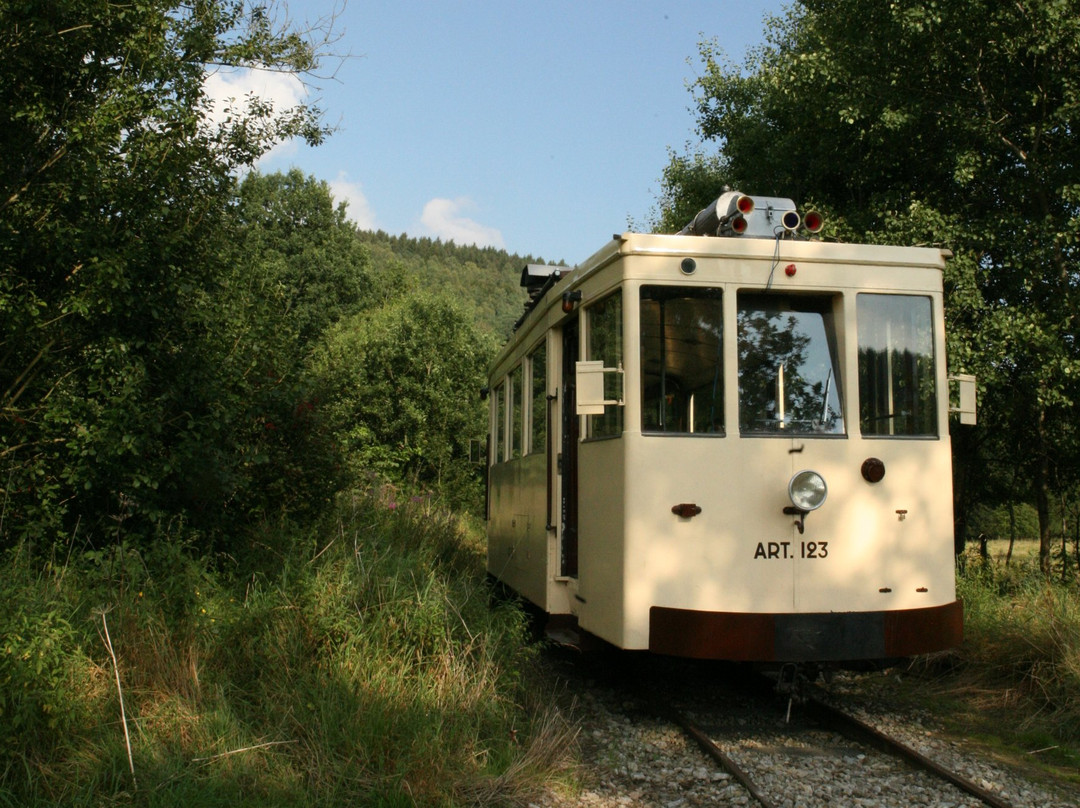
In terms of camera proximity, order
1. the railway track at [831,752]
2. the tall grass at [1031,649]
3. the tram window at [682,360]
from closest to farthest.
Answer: the railway track at [831,752], the tram window at [682,360], the tall grass at [1031,649]

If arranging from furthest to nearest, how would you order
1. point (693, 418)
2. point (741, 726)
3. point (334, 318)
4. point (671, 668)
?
point (334, 318) → point (671, 668) → point (741, 726) → point (693, 418)

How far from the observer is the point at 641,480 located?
5898mm

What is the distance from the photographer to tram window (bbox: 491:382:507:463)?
1042cm

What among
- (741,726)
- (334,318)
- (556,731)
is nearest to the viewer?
(556,731)

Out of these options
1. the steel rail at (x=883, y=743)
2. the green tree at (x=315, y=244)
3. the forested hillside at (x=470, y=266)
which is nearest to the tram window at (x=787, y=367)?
the steel rail at (x=883, y=743)

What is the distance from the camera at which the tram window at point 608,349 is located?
20.4 ft

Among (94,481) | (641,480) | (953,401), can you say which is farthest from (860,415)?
(94,481)

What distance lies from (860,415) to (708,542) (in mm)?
1252

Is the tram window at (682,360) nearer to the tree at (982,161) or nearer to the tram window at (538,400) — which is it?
the tram window at (538,400)

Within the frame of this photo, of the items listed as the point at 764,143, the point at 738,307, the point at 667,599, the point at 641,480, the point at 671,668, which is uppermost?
the point at 764,143

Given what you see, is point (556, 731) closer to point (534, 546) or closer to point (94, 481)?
point (534, 546)

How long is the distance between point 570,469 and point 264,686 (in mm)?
2775

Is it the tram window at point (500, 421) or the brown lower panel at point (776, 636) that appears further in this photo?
the tram window at point (500, 421)

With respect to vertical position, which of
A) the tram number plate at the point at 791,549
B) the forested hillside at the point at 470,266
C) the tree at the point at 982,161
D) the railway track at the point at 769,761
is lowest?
the railway track at the point at 769,761
